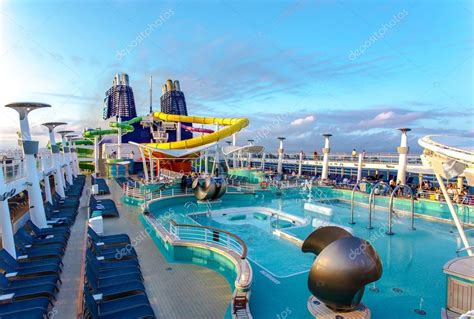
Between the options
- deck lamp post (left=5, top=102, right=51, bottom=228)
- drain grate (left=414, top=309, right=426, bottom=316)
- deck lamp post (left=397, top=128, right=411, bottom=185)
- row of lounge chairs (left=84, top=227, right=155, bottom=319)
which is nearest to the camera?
row of lounge chairs (left=84, top=227, right=155, bottom=319)

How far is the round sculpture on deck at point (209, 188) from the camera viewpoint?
13.7 metres

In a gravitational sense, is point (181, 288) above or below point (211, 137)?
below

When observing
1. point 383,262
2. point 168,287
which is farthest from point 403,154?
point 168,287

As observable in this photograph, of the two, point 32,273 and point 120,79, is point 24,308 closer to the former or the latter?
point 32,273

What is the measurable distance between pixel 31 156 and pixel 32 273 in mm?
3601

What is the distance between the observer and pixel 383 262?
7.55 m

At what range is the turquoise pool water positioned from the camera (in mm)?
5325

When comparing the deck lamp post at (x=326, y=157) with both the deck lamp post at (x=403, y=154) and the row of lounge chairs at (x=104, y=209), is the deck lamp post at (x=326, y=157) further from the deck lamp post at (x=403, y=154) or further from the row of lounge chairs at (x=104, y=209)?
the row of lounge chairs at (x=104, y=209)

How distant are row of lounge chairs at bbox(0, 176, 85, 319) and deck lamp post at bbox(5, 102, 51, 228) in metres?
0.39

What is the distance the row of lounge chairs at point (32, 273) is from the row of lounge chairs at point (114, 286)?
1.99 ft

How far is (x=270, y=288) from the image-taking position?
5.90m

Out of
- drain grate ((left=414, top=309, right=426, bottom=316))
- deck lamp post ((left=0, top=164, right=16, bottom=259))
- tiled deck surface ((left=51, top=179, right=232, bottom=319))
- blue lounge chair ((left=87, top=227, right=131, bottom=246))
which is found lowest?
drain grate ((left=414, top=309, right=426, bottom=316))

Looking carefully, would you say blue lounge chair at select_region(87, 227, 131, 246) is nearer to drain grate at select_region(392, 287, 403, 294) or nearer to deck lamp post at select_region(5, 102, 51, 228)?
deck lamp post at select_region(5, 102, 51, 228)

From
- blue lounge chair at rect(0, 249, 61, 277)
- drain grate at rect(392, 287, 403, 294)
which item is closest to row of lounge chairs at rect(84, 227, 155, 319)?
blue lounge chair at rect(0, 249, 61, 277)
